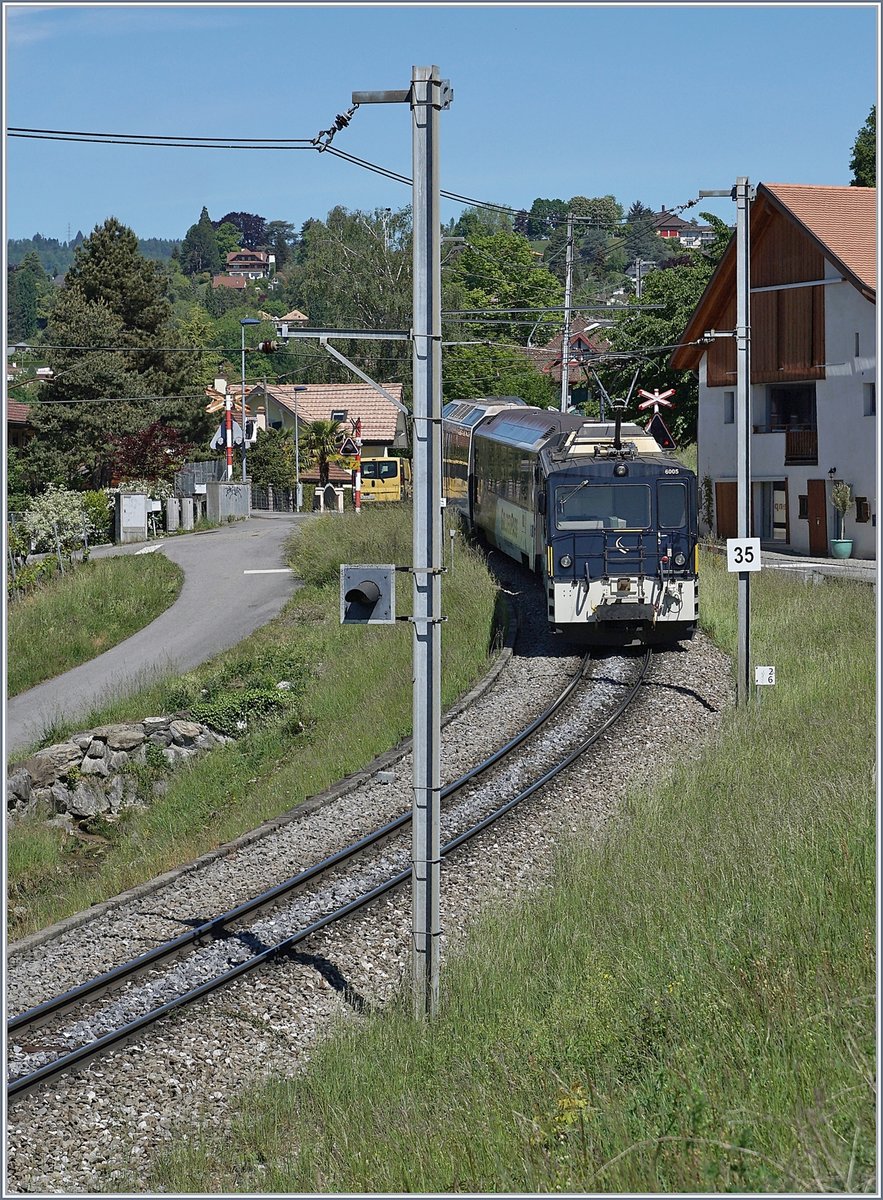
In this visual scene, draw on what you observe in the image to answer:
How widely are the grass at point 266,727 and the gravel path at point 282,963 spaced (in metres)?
1.56

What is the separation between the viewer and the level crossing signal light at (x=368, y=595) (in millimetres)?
9359

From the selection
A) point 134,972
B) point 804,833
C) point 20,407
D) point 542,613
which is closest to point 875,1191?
point 804,833

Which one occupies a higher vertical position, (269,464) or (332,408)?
(332,408)

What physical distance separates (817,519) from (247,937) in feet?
98.8

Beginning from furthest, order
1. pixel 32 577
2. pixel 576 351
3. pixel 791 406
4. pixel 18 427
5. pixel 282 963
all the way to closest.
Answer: pixel 18 427 < pixel 791 406 < pixel 32 577 < pixel 576 351 < pixel 282 963

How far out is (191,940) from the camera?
→ 1155 centimetres

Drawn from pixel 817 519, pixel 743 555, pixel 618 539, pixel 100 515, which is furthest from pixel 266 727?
pixel 100 515

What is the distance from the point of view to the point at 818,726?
16.0 metres

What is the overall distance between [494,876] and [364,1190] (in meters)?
6.35

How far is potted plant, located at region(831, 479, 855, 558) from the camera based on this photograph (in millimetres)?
36875

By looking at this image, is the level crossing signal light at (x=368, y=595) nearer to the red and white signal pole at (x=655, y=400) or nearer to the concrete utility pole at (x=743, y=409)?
the concrete utility pole at (x=743, y=409)

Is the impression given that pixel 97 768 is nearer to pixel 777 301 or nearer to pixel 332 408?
pixel 777 301

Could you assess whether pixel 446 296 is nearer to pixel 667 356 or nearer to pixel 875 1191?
pixel 667 356

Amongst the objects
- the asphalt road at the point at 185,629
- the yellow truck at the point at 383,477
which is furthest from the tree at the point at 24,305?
the asphalt road at the point at 185,629
